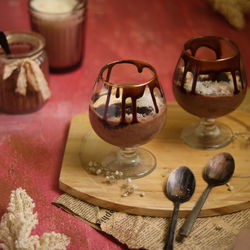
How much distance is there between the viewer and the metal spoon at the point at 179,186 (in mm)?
957

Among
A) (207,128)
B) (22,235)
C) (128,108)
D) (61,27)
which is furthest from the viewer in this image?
(61,27)

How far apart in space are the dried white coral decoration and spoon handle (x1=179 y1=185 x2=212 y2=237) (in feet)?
0.70

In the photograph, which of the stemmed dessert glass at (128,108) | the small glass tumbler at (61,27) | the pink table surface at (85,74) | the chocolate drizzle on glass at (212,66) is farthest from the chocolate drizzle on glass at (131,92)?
the small glass tumbler at (61,27)

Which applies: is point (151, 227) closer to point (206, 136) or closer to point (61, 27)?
point (206, 136)

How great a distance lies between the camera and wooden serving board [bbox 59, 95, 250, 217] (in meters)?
0.96

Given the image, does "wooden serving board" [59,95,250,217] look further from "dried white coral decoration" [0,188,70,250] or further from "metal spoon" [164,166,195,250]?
"dried white coral decoration" [0,188,70,250]

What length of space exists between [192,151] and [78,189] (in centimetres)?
29

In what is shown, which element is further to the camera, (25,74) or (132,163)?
(25,74)

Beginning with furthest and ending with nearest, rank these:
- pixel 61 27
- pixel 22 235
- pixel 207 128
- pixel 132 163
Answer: pixel 61 27
pixel 207 128
pixel 132 163
pixel 22 235

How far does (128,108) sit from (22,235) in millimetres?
309

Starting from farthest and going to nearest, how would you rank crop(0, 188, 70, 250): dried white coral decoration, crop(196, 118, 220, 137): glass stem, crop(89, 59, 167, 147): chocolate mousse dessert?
1. crop(196, 118, 220, 137): glass stem
2. crop(89, 59, 167, 147): chocolate mousse dessert
3. crop(0, 188, 70, 250): dried white coral decoration

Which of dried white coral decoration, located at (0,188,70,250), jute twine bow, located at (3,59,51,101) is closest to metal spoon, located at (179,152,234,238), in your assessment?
dried white coral decoration, located at (0,188,70,250)

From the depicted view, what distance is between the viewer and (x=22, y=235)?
84 cm

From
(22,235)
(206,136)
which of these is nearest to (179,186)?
(206,136)
